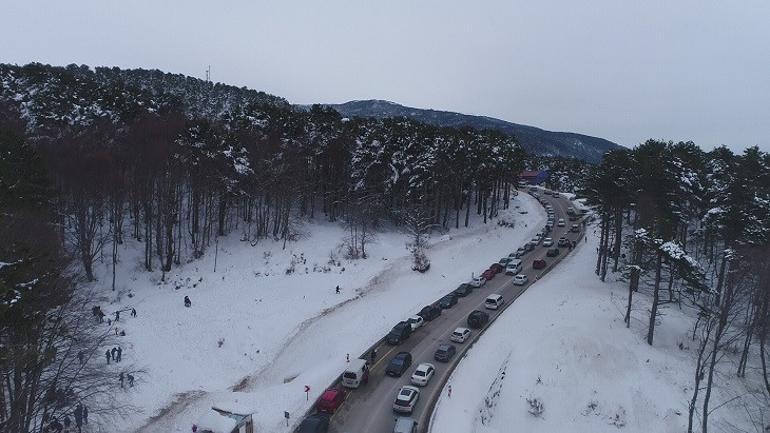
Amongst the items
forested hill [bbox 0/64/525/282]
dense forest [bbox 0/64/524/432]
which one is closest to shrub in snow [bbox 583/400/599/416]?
dense forest [bbox 0/64/524/432]

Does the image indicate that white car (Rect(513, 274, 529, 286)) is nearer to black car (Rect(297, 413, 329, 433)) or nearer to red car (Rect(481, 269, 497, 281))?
red car (Rect(481, 269, 497, 281))

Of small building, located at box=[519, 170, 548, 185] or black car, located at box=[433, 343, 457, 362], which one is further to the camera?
small building, located at box=[519, 170, 548, 185]

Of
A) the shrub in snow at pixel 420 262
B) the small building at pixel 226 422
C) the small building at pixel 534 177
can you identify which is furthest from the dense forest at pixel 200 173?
the small building at pixel 534 177

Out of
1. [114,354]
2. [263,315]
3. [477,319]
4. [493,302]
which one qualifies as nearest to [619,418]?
[477,319]

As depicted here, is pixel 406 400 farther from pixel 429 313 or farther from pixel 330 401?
pixel 429 313

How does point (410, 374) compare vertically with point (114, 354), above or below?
above

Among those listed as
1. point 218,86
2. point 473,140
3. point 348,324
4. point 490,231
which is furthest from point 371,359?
point 218,86
